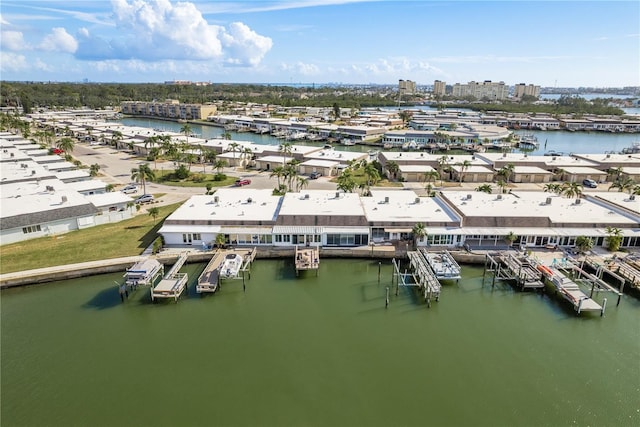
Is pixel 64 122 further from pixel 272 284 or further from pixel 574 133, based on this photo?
pixel 574 133

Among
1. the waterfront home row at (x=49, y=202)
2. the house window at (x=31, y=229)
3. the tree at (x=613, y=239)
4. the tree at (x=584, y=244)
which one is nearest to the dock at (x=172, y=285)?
the waterfront home row at (x=49, y=202)

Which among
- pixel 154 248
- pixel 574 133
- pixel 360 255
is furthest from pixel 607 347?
pixel 574 133

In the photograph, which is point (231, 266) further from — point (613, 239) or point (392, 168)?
point (392, 168)

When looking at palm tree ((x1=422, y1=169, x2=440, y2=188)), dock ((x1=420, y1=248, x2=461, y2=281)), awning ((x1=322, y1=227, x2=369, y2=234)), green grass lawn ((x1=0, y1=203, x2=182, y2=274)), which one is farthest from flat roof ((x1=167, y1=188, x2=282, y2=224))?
palm tree ((x1=422, y1=169, x2=440, y2=188))

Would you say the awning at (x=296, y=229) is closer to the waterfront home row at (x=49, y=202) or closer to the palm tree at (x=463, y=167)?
the waterfront home row at (x=49, y=202)

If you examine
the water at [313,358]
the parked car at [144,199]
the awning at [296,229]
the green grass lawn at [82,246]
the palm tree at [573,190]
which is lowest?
the water at [313,358]

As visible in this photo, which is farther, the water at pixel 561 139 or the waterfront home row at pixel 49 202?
the water at pixel 561 139

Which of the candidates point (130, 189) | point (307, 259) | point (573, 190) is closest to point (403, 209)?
point (307, 259)
